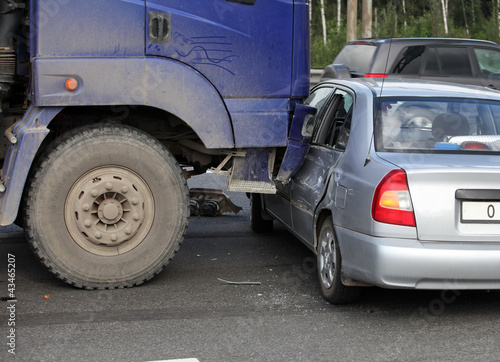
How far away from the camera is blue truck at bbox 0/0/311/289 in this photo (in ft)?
16.5

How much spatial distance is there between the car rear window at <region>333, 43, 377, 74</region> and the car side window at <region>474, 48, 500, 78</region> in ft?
6.31

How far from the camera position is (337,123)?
5.57 m

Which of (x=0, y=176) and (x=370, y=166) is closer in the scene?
(x=370, y=166)

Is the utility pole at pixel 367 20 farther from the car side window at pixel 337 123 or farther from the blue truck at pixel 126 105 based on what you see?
the blue truck at pixel 126 105

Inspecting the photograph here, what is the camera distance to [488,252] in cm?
430

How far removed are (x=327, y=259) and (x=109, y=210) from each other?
1.56 metres

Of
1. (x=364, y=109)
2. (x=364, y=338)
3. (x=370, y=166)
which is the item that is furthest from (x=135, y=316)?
(x=364, y=109)

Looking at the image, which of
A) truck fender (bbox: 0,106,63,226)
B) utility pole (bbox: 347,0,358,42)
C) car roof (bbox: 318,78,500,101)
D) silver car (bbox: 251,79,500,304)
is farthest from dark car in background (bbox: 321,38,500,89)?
utility pole (bbox: 347,0,358,42)

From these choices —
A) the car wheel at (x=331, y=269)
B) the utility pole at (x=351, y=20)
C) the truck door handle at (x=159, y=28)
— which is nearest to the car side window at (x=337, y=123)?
the car wheel at (x=331, y=269)

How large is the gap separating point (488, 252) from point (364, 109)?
1.35m

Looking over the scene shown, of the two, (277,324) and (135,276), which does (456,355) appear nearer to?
(277,324)

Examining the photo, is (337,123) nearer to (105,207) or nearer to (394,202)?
(394,202)

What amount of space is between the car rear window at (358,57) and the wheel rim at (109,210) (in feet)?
24.5

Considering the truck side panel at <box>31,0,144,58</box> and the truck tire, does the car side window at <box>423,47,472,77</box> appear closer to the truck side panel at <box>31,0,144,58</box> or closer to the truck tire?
the truck tire
